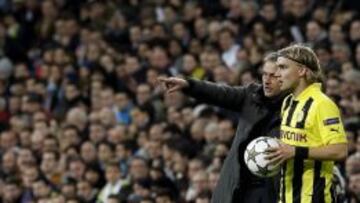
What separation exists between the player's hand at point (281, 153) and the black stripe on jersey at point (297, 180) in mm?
137

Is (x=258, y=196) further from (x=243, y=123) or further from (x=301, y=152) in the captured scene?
(x=301, y=152)

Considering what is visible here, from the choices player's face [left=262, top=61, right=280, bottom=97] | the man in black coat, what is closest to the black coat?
the man in black coat

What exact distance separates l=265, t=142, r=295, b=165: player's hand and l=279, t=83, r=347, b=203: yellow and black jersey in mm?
114

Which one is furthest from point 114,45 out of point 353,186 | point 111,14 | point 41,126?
point 353,186

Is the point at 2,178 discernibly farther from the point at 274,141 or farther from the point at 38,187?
the point at 274,141

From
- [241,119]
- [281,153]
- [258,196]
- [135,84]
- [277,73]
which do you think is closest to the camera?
[281,153]

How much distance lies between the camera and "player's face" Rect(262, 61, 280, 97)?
8344 millimetres

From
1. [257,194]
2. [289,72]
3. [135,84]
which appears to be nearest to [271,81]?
[289,72]

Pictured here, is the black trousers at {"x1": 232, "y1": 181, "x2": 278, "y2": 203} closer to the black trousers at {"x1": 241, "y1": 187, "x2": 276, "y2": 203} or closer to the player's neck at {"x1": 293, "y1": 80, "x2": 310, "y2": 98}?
the black trousers at {"x1": 241, "y1": 187, "x2": 276, "y2": 203}

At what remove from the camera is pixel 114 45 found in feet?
57.9

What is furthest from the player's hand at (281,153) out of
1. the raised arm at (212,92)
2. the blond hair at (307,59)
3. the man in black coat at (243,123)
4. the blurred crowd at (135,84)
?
the blurred crowd at (135,84)

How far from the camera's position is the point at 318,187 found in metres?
7.95

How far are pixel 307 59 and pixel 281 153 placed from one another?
2.24 ft

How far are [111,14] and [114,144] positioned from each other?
4.37 meters
